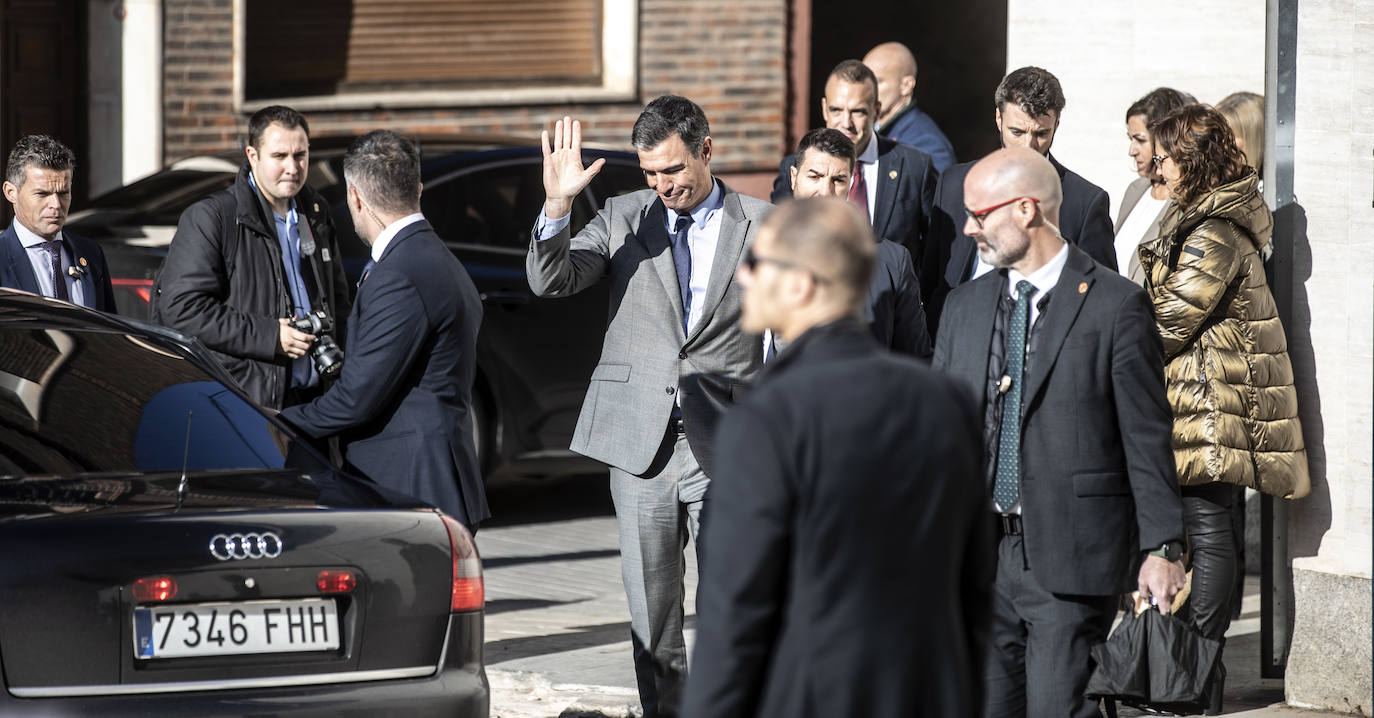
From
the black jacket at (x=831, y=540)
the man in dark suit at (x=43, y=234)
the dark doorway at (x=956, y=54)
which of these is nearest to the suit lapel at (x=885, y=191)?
the man in dark suit at (x=43, y=234)

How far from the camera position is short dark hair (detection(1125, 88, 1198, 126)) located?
273 inches

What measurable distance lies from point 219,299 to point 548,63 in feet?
25.8

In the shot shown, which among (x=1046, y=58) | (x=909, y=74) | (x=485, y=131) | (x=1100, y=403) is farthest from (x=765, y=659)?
(x=485, y=131)

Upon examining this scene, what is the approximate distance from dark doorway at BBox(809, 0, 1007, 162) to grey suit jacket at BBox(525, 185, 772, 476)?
1122 cm

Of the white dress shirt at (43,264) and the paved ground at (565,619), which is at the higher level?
the white dress shirt at (43,264)

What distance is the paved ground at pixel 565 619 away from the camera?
6242mm

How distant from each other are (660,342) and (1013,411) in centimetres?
121

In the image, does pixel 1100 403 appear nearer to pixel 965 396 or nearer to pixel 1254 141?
pixel 965 396

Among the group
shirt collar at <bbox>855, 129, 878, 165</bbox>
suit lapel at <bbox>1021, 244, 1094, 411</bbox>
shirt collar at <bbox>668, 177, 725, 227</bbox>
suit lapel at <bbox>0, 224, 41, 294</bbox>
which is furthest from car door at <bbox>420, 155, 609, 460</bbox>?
suit lapel at <bbox>1021, 244, 1094, 411</bbox>

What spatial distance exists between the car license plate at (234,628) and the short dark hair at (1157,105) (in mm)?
4029

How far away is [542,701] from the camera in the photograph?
6.18 meters

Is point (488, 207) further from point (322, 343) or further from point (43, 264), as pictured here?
point (322, 343)

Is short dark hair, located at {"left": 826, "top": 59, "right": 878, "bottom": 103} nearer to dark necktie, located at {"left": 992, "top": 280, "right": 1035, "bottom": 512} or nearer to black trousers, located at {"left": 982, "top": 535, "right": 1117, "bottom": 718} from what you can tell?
dark necktie, located at {"left": 992, "top": 280, "right": 1035, "bottom": 512}

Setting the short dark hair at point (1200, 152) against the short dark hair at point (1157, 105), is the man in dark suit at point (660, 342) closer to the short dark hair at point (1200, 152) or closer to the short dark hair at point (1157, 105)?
the short dark hair at point (1200, 152)
